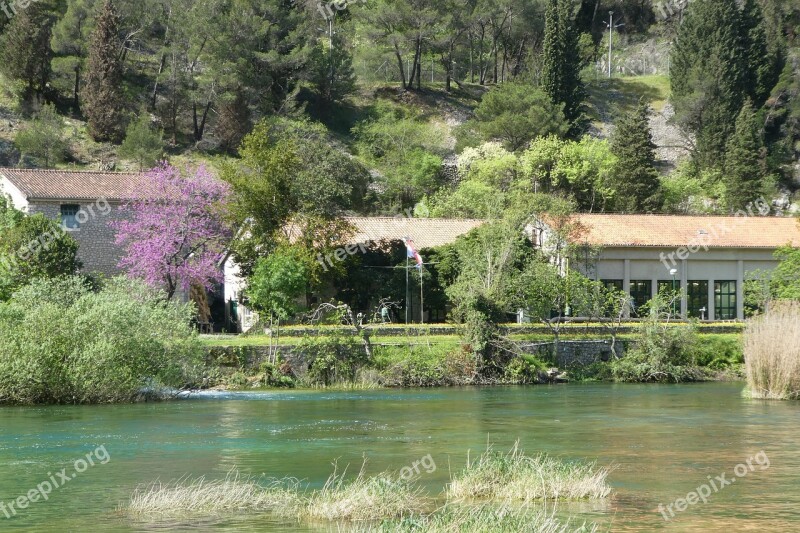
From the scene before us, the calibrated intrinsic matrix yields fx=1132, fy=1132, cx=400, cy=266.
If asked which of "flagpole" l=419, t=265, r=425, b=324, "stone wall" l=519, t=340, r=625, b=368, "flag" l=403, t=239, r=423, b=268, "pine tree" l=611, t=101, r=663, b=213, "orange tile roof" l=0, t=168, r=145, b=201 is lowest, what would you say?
"stone wall" l=519, t=340, r=625, b=368

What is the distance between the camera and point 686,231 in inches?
2564

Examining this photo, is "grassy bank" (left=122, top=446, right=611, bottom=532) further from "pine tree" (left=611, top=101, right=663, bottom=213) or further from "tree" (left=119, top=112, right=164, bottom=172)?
"pine tree" (left=611, top=101, right=663, bottom=213)

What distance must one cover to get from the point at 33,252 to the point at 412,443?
26.5 metres

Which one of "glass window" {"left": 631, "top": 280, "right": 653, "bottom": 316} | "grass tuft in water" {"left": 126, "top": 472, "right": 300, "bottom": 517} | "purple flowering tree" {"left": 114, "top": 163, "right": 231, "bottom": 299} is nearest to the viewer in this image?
"grass tuft in water" {"left": 126, "top": 472, "right": 300, "bottom": 517}

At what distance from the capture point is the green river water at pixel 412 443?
20672 millimetres

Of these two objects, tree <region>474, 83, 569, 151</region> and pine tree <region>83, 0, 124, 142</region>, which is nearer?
pine tree <region>83, 0, 124, 142</region>

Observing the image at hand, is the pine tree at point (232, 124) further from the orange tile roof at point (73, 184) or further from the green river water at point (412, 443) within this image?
the green river water at point (412, 443)

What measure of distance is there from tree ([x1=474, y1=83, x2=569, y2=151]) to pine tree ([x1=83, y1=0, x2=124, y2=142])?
94.6ft

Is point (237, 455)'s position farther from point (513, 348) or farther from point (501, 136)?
point (501, 136)

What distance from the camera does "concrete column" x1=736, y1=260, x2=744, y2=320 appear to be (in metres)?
63.4

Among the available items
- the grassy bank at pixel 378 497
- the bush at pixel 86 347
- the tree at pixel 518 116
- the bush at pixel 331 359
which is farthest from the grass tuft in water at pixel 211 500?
the tree at pixel 518 116

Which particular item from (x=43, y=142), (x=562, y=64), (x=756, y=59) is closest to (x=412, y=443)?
(x=43, y=142)

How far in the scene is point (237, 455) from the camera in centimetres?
2720

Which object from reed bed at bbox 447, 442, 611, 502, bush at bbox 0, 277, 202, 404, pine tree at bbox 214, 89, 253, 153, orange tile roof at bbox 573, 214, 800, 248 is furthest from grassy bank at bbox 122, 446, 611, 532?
pine tree at bbox 214, 89, 253, 153
